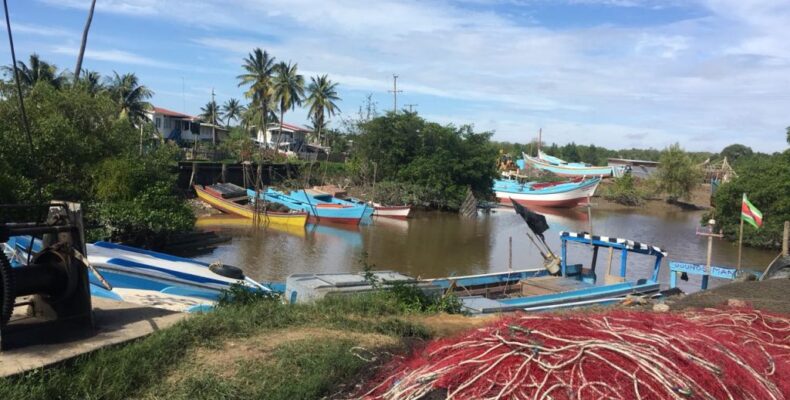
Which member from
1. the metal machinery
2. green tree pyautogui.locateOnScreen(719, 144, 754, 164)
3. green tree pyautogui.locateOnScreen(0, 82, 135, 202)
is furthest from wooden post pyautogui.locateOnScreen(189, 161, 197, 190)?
green tree pyautogui.locateOnScreen(719, 144, 754, 164)

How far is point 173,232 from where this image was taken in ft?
63.8

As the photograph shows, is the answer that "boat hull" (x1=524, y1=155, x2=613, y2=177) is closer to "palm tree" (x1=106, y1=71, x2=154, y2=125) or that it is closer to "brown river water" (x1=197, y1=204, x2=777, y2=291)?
"brown river water" (x1=197, y1=204, x2=777, y2=291)

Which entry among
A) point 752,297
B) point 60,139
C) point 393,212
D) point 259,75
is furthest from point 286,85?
point 752,297

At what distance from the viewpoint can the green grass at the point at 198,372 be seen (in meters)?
3.89

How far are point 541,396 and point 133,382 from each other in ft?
9.45

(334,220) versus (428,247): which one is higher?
(334,220)

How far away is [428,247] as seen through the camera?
2500cm

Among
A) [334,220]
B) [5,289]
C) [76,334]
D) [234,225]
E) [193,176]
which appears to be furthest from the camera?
[193,176]

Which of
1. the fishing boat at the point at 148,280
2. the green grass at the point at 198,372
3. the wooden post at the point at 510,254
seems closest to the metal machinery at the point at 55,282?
the green grass at the point at 198,372

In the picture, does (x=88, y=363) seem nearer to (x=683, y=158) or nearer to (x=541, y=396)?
(x=541, y=396)

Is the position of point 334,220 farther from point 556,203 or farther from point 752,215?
point 556,203

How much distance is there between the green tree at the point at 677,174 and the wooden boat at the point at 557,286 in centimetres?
4231

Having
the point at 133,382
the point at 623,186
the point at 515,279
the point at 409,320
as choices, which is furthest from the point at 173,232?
the point at 623,186

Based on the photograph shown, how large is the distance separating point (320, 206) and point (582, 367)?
26.7 metres
